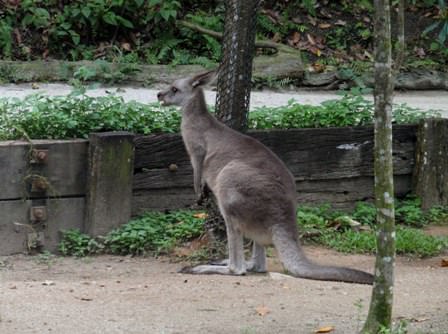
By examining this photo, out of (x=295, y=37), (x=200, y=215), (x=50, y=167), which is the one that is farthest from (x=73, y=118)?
(x=295, y=37)

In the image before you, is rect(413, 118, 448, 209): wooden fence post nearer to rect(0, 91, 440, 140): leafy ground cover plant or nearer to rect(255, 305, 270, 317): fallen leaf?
rect(0, 91, 440, 140): leafy ground cover plant

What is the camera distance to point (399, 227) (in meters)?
9.31

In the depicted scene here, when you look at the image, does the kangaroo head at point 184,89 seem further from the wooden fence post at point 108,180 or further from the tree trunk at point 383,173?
the tree trunk at point 383,173

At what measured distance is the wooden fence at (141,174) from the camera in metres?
→ 8.21

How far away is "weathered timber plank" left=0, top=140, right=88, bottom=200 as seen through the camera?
813 centimetres

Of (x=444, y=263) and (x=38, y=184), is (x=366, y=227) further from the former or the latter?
(x=38, y=184)

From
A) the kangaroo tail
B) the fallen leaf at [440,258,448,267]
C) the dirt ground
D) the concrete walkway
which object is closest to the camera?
the dirt ground

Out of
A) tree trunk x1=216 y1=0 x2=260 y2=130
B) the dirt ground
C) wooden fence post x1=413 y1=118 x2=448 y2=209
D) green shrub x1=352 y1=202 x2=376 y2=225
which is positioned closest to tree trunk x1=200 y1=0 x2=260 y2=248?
tree trunk x1=216 y1=0 x2=260 y2=130

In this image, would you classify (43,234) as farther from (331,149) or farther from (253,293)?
(331,149)

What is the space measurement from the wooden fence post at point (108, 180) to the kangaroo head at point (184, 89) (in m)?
0.45

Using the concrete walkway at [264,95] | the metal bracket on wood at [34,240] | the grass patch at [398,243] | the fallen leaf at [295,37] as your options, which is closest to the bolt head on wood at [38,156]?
the metal bracket on wood at [34,240]

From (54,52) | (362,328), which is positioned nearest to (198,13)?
(54,52)

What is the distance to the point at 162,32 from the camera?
1391cm

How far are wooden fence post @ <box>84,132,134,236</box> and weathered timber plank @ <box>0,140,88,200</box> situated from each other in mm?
99
